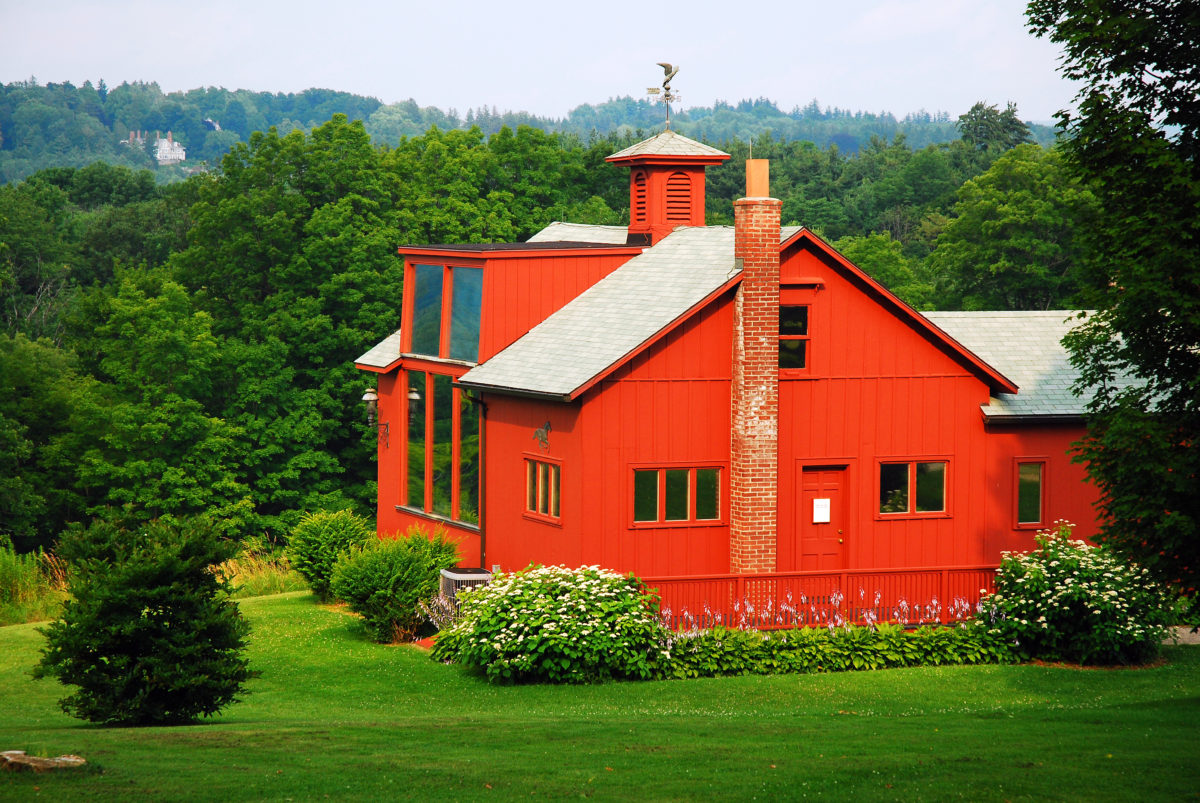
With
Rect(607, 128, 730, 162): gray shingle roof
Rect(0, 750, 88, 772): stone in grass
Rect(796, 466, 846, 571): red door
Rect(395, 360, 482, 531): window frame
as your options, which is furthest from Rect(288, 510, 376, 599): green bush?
Rect(0, 750, 88, 772): stone in grass

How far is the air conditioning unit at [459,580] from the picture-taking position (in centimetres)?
2195

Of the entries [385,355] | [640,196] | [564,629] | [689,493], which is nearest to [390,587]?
[564,629]

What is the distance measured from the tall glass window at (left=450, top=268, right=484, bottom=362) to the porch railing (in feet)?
20.6

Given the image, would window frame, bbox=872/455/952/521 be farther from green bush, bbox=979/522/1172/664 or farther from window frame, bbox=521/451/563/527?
window frame, bbox=521/451/563/527

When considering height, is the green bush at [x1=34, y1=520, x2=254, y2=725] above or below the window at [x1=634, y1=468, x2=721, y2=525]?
below

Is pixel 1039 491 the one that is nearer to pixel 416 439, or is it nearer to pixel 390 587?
pixel 390 587

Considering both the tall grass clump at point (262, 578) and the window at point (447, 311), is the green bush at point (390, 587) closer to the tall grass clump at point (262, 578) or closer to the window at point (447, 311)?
the window at point (447, 311)

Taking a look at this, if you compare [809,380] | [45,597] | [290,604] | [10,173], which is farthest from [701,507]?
[10,173]

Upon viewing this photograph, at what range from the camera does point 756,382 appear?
69.2 ft

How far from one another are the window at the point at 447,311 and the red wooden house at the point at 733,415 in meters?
0.06

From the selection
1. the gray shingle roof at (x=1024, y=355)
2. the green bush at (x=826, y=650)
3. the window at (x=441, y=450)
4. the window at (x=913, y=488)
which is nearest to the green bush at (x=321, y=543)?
the window at (x=441, y=450)

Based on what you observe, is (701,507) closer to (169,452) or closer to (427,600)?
(427,600)

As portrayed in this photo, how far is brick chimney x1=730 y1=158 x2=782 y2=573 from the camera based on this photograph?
69.2ft

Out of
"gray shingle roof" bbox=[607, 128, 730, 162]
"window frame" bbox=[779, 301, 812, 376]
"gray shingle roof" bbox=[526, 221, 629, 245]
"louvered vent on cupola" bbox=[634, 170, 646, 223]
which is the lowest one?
"window frame" bbox=[779, 301, 812, 376]
